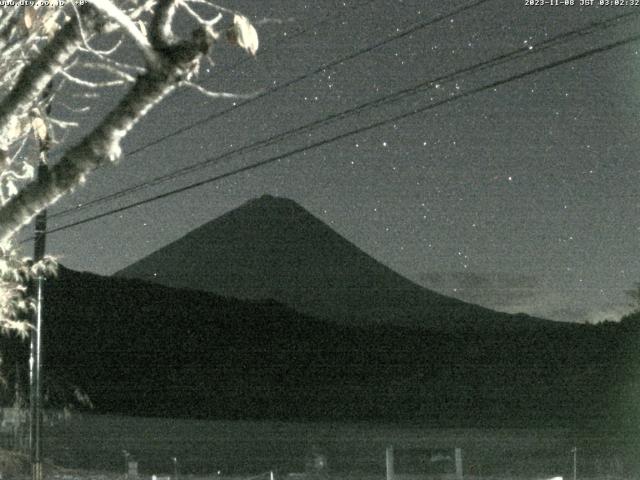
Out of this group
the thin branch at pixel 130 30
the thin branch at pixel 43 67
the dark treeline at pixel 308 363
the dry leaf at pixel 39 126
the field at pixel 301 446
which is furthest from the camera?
the dark treeline at pixel 308 363

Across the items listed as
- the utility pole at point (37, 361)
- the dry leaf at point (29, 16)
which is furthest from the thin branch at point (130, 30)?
the utility pole at point (37, 361)

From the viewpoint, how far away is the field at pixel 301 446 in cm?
3238

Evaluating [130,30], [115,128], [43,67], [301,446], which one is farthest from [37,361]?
[301,446]

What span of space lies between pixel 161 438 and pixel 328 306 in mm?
120429

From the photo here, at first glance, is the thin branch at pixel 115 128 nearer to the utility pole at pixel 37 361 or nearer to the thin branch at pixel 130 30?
the thin branch at pixel 130 30

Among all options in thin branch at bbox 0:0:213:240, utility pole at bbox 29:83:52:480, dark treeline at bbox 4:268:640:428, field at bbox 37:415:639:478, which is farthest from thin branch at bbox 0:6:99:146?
dark treeline at bbox 4:268:640:428

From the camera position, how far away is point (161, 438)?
52.4 meters

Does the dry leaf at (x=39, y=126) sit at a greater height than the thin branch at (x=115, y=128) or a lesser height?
greater

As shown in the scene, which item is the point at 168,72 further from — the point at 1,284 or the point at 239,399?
the point at 239,399

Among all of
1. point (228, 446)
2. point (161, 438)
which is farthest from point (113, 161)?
point (161, 438)

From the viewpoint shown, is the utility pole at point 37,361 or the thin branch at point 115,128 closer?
the thin branch at point 115,128

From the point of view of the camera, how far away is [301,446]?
46.8 m

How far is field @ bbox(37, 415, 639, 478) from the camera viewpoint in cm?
3238

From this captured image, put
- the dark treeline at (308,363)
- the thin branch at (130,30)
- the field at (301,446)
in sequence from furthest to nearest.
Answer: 1. the dark treeline at (308,363)
2. the field at (301,446)
3. the thin branch at (130,30)
